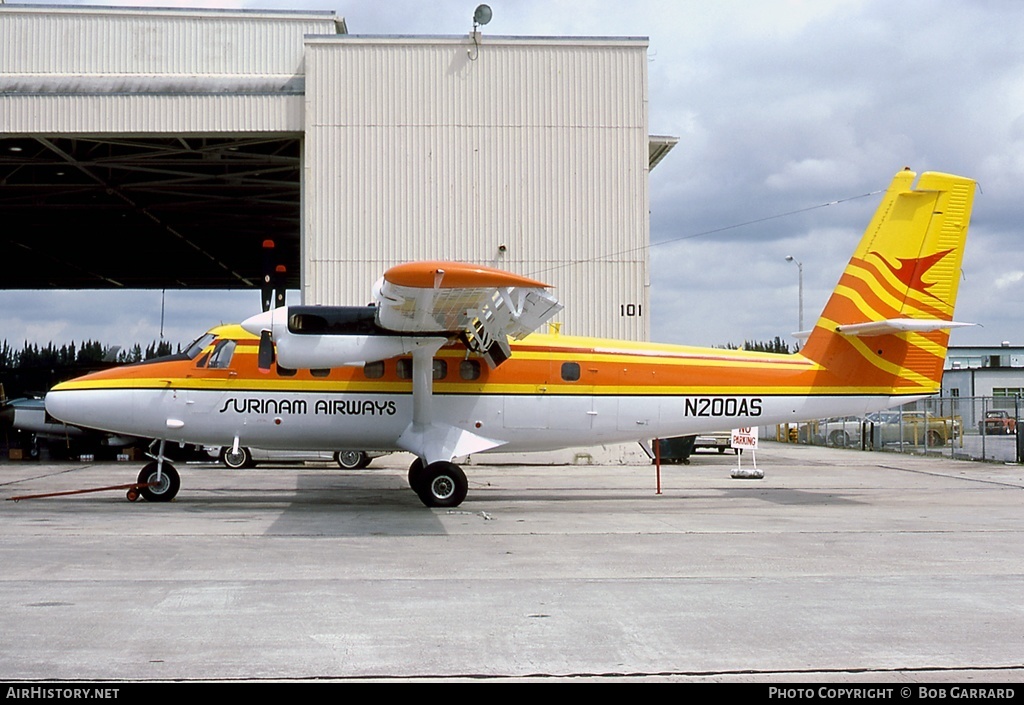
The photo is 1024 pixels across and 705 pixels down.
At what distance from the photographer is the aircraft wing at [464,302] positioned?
485 inches

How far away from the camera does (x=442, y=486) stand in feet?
51.7

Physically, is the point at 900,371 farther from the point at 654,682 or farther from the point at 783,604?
the point at 654,682

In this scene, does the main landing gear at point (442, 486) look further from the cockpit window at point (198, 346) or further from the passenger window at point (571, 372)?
the cockpit window at point (198, 346)

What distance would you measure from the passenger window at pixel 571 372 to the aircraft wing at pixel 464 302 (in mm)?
1134

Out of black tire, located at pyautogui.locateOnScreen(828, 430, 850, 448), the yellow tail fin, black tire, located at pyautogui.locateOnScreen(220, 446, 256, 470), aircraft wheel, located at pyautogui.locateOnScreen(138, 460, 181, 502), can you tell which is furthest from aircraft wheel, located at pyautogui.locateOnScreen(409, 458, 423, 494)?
black tire, located at pyautogui.locateOnScreen(828, 430, 850, 448)

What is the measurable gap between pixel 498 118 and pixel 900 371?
13650mm

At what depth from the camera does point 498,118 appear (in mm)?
26688

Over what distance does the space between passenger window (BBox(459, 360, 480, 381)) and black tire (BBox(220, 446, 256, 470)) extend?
38.3 ft

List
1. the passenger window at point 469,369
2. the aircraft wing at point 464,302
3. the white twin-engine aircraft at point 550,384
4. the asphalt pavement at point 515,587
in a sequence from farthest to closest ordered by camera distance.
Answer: the passenger window at point 469,369 → the white twin-engine aircraft at point 550,384 → the aircraft wing at point 464,302 → the asphalt pavement at point 515,587

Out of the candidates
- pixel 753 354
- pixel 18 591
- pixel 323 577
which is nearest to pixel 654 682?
pixel 323 577

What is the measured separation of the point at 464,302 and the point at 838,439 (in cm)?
3343

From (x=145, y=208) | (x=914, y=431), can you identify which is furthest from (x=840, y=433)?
(x=145, y=208)

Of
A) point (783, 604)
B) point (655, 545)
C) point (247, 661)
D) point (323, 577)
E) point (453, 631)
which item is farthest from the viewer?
point (655, 545)

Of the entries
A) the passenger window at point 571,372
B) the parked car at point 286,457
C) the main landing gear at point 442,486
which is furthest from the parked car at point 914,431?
the main landing gear at point 442,486
